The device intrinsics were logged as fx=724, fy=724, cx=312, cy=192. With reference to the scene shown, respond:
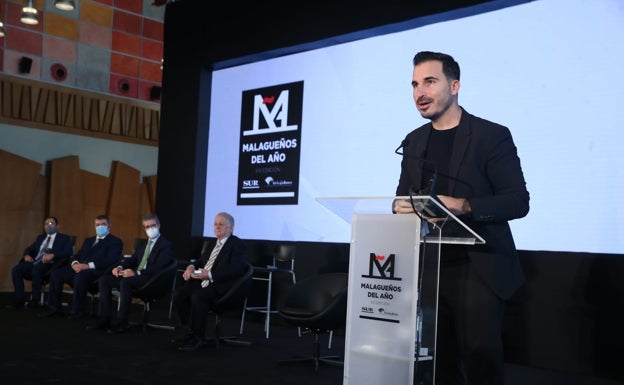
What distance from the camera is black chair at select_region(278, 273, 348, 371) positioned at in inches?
201

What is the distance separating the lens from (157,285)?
6898 mm

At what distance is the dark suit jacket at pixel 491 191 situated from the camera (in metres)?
2.40

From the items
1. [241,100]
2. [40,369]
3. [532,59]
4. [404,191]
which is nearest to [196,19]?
[241,100]

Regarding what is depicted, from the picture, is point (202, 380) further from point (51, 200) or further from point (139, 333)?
point (51, 200)

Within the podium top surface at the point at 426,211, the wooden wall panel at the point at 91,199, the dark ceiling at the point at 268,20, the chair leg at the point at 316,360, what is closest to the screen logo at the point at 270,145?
the dark ceiling at the point at 268,20

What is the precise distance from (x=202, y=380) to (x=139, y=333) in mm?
2546

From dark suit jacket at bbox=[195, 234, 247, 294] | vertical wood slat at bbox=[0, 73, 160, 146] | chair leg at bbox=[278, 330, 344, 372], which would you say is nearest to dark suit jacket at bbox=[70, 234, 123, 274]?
dark suit jacket at bbox=[195, 234, 247, 294]

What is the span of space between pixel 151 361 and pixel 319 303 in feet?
4.42

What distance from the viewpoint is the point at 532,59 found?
5984 millimetres

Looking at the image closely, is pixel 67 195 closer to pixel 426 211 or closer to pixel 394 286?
pixel 394 286

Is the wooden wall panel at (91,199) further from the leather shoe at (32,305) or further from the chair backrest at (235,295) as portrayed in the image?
the chair backrest at (235,295)

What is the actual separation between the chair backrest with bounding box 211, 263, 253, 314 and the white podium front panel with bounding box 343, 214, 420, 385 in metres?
3.45

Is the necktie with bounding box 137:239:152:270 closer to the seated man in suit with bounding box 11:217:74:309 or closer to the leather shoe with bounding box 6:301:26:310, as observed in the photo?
the seated man in suit with bounding box 11:217:74:309

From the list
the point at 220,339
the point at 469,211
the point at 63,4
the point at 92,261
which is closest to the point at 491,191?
the point at 469,211
